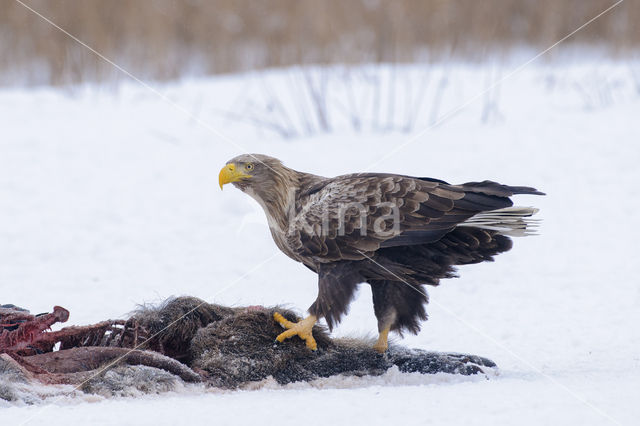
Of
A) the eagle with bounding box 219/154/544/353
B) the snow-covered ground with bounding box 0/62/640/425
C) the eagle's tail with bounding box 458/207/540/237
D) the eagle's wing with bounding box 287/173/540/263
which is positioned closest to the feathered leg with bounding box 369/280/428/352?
the eagle with bounding box 219/154/544/353

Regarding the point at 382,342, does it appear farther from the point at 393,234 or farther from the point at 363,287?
the point at 363,287

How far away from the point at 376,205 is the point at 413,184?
0.21 m

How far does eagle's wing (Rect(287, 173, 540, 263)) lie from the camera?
11.7 feet

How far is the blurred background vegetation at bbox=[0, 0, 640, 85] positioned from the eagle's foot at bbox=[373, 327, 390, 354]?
720 cm

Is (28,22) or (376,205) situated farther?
(28,22)

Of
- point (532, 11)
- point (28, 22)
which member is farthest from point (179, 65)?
point (532, 11)

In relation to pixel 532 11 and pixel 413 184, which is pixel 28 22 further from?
pixel 413 184

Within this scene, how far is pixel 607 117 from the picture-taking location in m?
8.38

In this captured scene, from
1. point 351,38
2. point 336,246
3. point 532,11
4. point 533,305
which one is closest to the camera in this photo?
point 336,246

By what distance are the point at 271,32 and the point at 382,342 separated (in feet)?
29.1

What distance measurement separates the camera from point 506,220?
358 centimetres

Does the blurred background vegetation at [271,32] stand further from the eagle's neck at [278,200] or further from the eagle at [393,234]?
the eagle at [393,234]

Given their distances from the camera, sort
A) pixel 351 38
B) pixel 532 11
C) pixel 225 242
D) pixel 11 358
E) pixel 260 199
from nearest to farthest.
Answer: pixel 11 358 < pixel 260 199 < pixel 225 242 < pixel 351 38 < pixel 532 11

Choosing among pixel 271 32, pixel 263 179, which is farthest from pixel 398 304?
pixel 271 32
